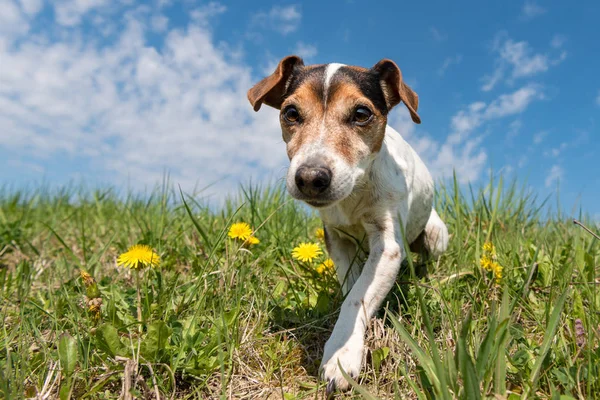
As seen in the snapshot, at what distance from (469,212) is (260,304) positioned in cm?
333

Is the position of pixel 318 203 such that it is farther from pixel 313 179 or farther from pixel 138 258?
pixel 138 258

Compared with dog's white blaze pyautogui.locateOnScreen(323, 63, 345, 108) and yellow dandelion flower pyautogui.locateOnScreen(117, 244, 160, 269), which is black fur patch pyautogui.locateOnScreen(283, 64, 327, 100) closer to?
dog's white blaze pyautogui.locateOnScreen(323, 63, 345, 108)

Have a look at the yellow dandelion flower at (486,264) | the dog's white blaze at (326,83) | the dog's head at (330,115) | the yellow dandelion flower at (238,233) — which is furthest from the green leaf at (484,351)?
the yellow dandelion flower at (238,233)

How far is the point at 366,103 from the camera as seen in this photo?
3162 mm

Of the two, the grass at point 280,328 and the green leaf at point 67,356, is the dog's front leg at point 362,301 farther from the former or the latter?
the green leaf at point 67,356

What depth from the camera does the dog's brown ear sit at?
3.23m

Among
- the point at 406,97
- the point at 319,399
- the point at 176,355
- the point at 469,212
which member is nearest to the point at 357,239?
the point at 406,97

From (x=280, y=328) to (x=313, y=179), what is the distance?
118 cm

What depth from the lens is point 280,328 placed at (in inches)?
129

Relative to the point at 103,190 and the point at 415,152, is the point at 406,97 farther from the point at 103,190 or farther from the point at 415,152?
the point at 103,190

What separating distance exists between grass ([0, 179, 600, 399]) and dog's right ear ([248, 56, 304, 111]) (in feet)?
2.80

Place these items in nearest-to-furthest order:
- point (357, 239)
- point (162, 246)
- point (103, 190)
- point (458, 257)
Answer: point (357, 239), point (458, 257), point (162, 246), point (103, 190)

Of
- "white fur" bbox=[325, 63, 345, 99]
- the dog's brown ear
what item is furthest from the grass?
the dog's brown ear

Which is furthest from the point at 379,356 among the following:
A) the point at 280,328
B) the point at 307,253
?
the point at 307,253
